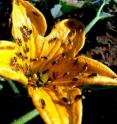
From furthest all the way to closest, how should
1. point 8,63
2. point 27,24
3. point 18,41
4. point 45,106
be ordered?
point 27,24 < point 18,41 < point 8,63 < point 45,106

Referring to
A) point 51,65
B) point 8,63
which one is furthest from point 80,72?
point 8,63

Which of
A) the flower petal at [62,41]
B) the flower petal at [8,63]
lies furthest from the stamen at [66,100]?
the flower petal at [62,41]

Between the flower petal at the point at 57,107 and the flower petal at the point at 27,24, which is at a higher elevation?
the flower petal at the point at 27,24

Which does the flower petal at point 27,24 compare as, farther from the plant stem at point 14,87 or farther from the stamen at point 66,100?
the stamen at point 66,100

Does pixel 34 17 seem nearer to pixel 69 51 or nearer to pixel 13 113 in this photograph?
pixel 69 51

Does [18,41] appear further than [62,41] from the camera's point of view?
No

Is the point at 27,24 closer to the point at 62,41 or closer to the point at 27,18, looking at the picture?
the point at 27,18

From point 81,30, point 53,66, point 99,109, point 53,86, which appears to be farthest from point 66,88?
point 99,109
